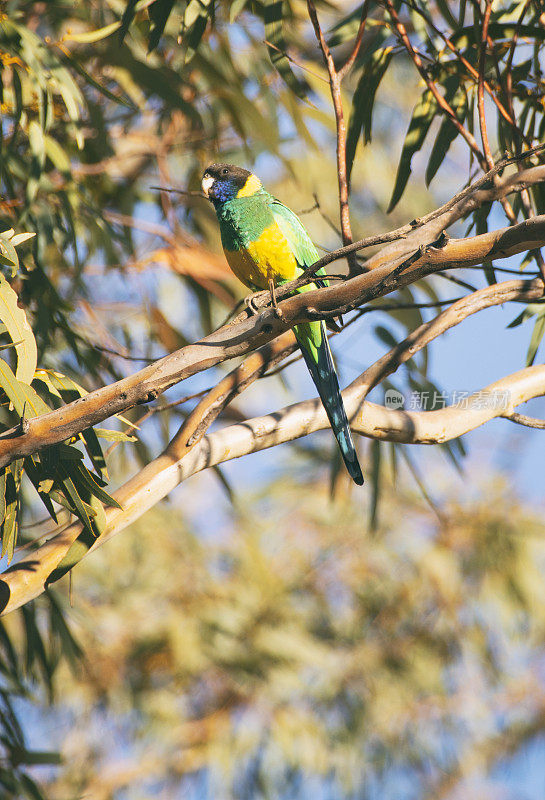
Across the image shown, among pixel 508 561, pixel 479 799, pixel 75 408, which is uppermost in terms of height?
pixel 75 408

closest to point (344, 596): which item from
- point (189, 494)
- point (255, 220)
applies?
point (189, 494)

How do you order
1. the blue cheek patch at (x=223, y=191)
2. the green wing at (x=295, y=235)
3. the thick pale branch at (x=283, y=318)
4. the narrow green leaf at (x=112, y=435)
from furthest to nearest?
the blue cheek patch at (x=223, y=191)
the green wing at (x=295, y=235)
the narrow green leaf at (x=112, y=435)
the thick pale branch at (x=283, y=318)

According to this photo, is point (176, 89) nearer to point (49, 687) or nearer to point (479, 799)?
point (49, 687)

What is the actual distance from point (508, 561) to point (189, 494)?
2575mm

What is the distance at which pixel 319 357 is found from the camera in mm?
1789

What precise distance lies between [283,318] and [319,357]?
2.09 feet

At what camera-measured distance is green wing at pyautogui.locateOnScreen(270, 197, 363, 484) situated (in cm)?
155

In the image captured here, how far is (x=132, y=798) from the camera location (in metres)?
3.90

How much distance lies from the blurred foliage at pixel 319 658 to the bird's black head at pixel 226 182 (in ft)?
6.12

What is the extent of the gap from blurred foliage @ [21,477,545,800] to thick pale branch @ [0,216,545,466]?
2.58 meters

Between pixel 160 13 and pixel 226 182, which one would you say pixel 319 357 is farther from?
pixel 160 13

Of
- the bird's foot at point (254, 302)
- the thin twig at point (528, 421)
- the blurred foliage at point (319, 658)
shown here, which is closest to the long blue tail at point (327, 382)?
the bird's foot at point (254, 302)

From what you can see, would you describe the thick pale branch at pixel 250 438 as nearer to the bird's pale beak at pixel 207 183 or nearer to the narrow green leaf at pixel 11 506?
the narrow green leaf at pixel 11 506

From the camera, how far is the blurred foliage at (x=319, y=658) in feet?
12.2
